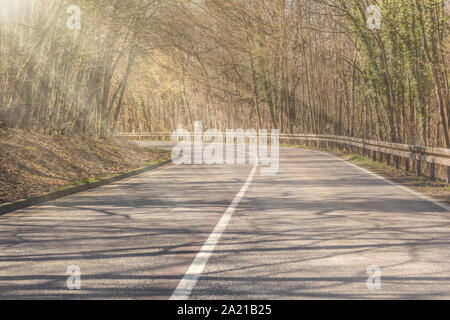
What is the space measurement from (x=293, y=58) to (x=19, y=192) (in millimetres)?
40189

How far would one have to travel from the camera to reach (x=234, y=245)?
8109 mm

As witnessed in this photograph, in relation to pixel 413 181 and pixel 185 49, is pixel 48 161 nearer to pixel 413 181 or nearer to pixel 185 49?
pixel 413 181

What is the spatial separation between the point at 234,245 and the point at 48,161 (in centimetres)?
1232

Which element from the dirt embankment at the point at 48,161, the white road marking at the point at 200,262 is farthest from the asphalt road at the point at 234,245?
the dirt embankment at the point at 48,161

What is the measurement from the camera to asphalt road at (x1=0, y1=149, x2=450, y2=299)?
5.93m

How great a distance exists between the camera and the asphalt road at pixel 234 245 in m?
5.93

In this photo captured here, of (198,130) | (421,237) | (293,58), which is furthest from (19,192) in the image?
(198,130)

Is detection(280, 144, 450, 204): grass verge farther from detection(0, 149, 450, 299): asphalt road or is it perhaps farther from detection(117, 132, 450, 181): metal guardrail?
detection(0, 149, 450, 299): asphalt road

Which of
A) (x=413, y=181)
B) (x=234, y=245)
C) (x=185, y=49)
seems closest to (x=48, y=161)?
(x=413, y=181)

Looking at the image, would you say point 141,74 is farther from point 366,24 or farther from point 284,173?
point 284,173

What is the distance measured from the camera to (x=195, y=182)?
17.7 m

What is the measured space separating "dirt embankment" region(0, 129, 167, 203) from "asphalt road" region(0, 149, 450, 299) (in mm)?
1486

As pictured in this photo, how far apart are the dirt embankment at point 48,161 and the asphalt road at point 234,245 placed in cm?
149

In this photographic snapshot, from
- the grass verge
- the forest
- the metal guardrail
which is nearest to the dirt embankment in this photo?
the forest
